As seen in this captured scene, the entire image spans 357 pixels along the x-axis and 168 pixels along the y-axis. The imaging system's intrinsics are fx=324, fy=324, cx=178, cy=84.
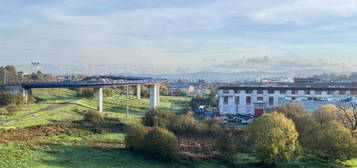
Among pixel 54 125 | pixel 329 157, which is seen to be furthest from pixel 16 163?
pixel 329 157

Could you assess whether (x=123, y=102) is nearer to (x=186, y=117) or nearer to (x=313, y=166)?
(x=186, y=117)

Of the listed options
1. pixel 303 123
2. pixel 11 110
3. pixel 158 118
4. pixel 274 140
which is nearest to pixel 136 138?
pixel 158 118

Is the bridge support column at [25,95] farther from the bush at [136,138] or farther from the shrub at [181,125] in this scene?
the bush at [136,138]

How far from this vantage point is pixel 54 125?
39.8 metres

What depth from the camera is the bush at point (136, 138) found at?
3097 centimetres

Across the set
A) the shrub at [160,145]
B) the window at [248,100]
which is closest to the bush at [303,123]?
the shrub at [160,145]

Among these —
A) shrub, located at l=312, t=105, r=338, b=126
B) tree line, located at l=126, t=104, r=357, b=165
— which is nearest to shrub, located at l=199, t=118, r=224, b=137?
tree line, located at l=126, t=104, r=357, b=165

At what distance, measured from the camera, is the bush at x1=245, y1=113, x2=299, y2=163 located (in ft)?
97.1

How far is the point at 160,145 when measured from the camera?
29438 mm

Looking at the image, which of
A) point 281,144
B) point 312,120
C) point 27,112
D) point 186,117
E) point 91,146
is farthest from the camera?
point 27,112

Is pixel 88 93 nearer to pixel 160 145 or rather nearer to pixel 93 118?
pixel 93 118

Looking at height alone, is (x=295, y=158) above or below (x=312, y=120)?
below

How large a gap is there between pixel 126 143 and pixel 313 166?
18.5 m

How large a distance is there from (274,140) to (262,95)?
39558mm
